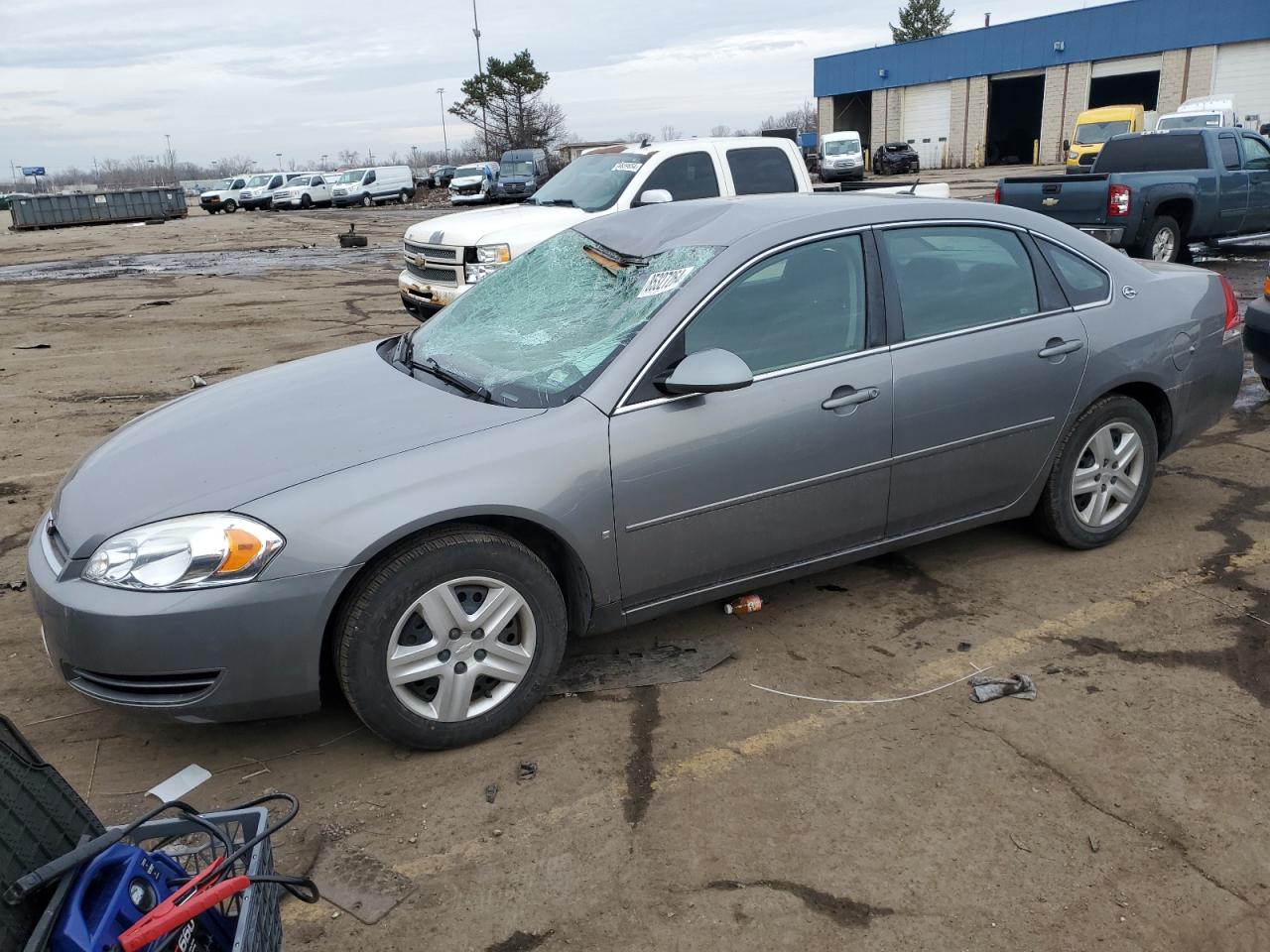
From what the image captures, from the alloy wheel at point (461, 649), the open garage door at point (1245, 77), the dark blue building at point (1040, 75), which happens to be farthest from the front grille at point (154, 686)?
the open garage door at point (1245, 77)

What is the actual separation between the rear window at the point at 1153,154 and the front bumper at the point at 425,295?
1000 centimetres

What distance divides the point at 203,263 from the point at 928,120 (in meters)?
42.3

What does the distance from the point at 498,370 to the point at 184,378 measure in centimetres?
609

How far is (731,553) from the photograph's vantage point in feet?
11.8

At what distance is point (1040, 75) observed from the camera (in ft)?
158

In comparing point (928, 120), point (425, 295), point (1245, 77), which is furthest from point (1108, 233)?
point (928, 120)

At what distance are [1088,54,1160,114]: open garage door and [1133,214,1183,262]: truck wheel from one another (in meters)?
35.5

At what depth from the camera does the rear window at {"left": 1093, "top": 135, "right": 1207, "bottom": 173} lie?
43.6 feet

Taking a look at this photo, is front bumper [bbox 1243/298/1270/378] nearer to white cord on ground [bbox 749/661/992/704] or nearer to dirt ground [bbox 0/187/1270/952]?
dirt ground [bbox 0/187/1270/952]

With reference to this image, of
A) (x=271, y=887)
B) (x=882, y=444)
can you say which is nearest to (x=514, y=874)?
(x=271, y=887)

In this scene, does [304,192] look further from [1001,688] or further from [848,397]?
[1001,688]

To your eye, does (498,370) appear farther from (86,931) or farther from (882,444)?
(86,931)

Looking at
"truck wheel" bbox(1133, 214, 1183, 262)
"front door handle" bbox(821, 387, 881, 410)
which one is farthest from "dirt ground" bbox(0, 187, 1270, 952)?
"truck wheel" bbox(1133, 214, 1183, 262)

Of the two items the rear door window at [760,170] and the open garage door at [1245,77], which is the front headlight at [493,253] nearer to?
the rear door window at [760,170]
